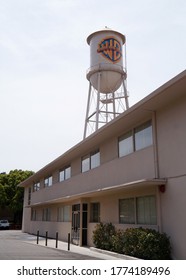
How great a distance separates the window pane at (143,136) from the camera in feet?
44.7

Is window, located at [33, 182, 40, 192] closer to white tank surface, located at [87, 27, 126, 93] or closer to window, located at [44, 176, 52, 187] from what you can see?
window, located at [44, 176, 52, 187]

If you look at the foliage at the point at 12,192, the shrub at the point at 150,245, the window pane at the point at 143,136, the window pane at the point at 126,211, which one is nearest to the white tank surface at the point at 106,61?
the window pane at the point at 143,136

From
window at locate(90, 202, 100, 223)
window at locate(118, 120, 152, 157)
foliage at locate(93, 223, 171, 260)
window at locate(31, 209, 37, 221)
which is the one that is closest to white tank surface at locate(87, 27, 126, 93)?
window at locate(118, 120, 152, 157)

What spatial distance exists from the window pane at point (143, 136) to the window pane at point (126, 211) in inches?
101

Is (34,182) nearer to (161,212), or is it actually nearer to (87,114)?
(87,114)

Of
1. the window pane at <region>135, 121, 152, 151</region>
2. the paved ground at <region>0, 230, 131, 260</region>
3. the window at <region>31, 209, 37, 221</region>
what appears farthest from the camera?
the window at <region>31, 209, 37, 221</region>

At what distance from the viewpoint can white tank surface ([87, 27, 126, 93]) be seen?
24172 millimetres

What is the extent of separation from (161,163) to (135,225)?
3144 mm

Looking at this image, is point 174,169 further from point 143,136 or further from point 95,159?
point 95,159

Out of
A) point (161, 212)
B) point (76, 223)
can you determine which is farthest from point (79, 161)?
point (161, 212)

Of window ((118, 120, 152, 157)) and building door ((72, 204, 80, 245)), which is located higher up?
window ((118, 120, 152, 157))

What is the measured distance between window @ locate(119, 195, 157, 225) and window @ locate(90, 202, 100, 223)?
2.89 meters

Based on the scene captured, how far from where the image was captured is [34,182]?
35.7 meters

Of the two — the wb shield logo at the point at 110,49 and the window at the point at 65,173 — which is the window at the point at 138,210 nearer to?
the window at the point at 65,173
